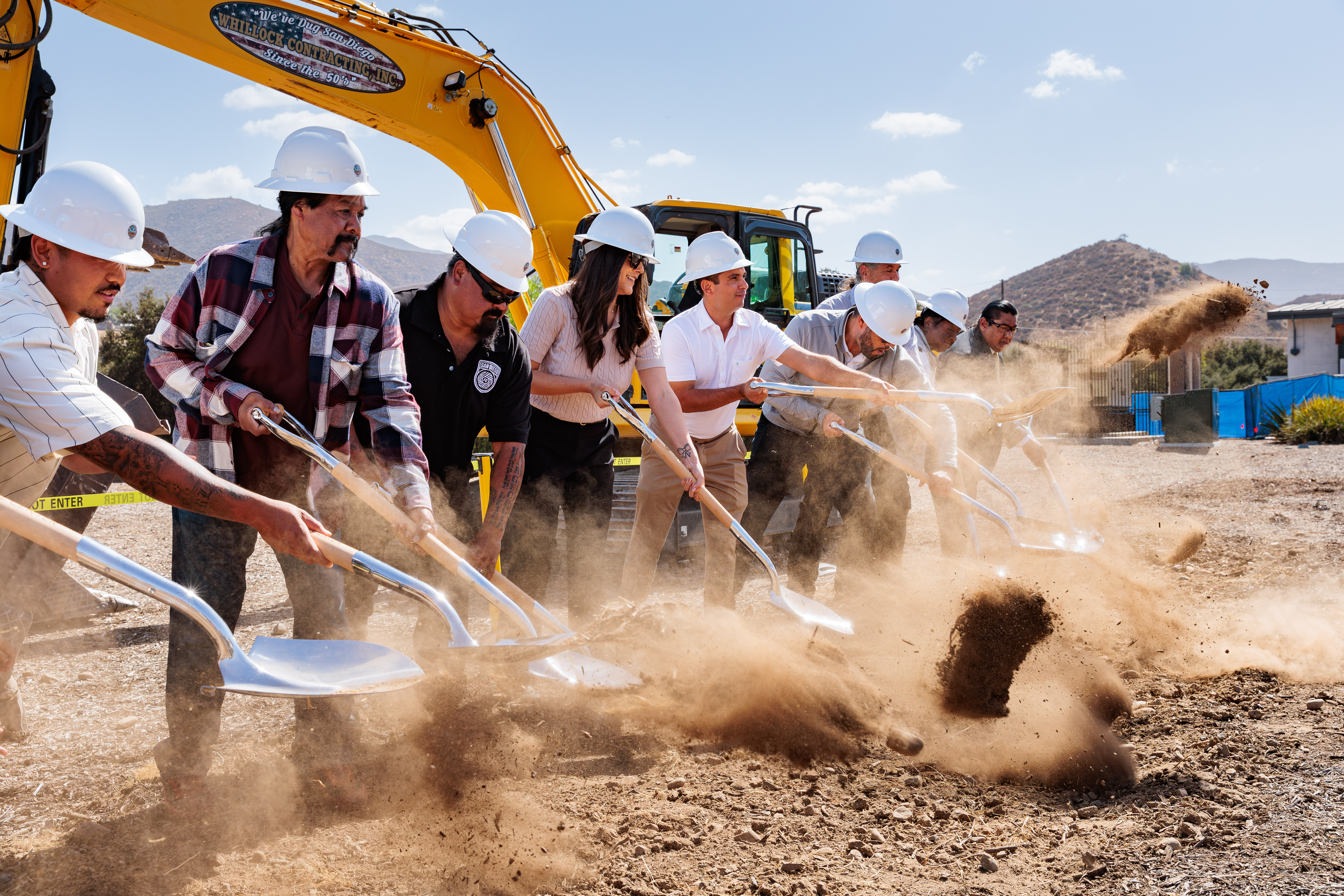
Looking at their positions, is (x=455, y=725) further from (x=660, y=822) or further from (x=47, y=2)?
(x=47, y=2)

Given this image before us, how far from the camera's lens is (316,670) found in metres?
2.42

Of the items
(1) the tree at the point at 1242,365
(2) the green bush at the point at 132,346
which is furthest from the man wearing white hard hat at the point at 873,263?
(1) the tree at the point at 1242,365

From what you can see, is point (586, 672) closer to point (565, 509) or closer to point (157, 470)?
point (565, 509)

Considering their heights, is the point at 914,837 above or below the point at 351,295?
below

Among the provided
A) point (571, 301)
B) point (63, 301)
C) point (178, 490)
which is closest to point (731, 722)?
point (571, 301)

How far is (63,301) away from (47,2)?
366cm

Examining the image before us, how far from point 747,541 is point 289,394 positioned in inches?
87.5

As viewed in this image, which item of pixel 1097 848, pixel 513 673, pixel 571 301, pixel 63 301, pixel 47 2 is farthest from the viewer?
pixel 47 2

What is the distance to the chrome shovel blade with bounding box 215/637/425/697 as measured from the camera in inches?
87.4

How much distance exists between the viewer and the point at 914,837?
276cm

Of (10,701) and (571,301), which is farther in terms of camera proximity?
(571,301)

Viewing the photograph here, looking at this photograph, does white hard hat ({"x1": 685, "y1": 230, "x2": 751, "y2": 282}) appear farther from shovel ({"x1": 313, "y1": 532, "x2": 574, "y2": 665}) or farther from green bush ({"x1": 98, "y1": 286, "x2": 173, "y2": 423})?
green bush ({"x1": 98, "y1": 286, "x2": 173, "y2": 423})

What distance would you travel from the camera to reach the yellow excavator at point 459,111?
6.22m

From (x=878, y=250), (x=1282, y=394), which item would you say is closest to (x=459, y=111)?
(x=878, y=250)
